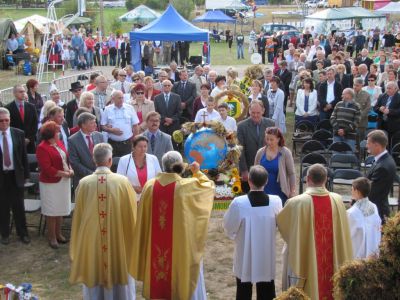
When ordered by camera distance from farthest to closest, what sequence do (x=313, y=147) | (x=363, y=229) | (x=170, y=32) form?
(x=170, y=32) < (x=313, y=147) < (x=363, y=229)

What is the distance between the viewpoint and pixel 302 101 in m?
13.7

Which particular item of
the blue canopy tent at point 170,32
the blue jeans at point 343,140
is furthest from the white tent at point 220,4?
the blue jeans at point 343,140

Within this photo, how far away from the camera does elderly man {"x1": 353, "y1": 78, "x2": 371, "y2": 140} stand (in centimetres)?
1269

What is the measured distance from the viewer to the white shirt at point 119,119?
10.1 meters

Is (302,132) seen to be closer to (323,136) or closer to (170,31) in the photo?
(323,136)

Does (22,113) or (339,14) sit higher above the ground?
(339,14)

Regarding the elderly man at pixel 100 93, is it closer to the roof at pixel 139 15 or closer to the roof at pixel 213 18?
the roof at pixel 139 15

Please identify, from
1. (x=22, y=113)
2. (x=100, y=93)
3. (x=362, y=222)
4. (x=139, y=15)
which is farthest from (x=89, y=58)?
(x=362, y=222)

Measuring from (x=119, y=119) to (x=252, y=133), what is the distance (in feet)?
8.08

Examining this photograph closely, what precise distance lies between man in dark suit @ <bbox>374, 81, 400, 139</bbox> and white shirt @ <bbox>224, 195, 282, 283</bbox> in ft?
24.0

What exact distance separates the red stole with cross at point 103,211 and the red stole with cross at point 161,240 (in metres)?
0.48

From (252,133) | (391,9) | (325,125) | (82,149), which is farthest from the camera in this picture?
(391,9)

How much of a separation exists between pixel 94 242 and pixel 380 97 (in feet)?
28.2

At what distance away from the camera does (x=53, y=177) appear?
8.37 m
